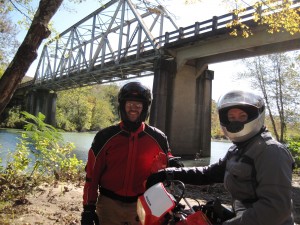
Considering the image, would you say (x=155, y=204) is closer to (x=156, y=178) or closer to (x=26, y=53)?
(x=156, y=178)

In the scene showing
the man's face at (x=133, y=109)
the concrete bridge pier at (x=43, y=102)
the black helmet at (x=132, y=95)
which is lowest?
the man's face at (x=133, y=109)

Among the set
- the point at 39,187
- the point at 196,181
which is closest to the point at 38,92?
the point at 39,187

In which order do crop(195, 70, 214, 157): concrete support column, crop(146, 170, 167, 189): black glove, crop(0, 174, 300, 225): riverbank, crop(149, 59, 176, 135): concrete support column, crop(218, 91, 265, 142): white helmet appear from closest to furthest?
crop(218, 91, 265, 142): white helmet < crop(146, 170, 167, 189): black glove < crop(0, 174, 300, 225): riverbank < crop(149, 59, 176, 135): concrete support column < crop(195, 70, 214, 157): concrete support column

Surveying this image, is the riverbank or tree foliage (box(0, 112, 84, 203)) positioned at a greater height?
tree foliage (box(0, 112, 84, 203))

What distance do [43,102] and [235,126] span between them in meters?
59.9

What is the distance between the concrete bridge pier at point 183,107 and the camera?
25.6 metres

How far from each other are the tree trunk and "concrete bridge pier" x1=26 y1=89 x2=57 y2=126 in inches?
2140

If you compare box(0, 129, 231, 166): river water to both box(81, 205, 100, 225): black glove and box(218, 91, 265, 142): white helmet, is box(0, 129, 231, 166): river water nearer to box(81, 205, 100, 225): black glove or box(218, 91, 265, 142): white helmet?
box(81, 205, 100, 225): black glove

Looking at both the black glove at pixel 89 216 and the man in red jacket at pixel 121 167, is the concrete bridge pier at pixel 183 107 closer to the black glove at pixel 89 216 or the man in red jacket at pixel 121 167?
the man in red jacket at pixel 121 167

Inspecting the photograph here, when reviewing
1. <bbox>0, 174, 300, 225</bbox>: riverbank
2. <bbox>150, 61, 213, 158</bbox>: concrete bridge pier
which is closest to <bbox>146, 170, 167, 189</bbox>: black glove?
<bbox>0, 174, 300, 225</bbox>: riverbank

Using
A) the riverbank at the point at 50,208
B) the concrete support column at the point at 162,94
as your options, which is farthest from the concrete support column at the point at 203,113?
the riverbank at the point at 50,208

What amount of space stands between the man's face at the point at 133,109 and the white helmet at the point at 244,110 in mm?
1018

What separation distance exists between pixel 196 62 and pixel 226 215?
26894 millimetres

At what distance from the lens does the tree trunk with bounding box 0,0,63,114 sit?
4172mm
